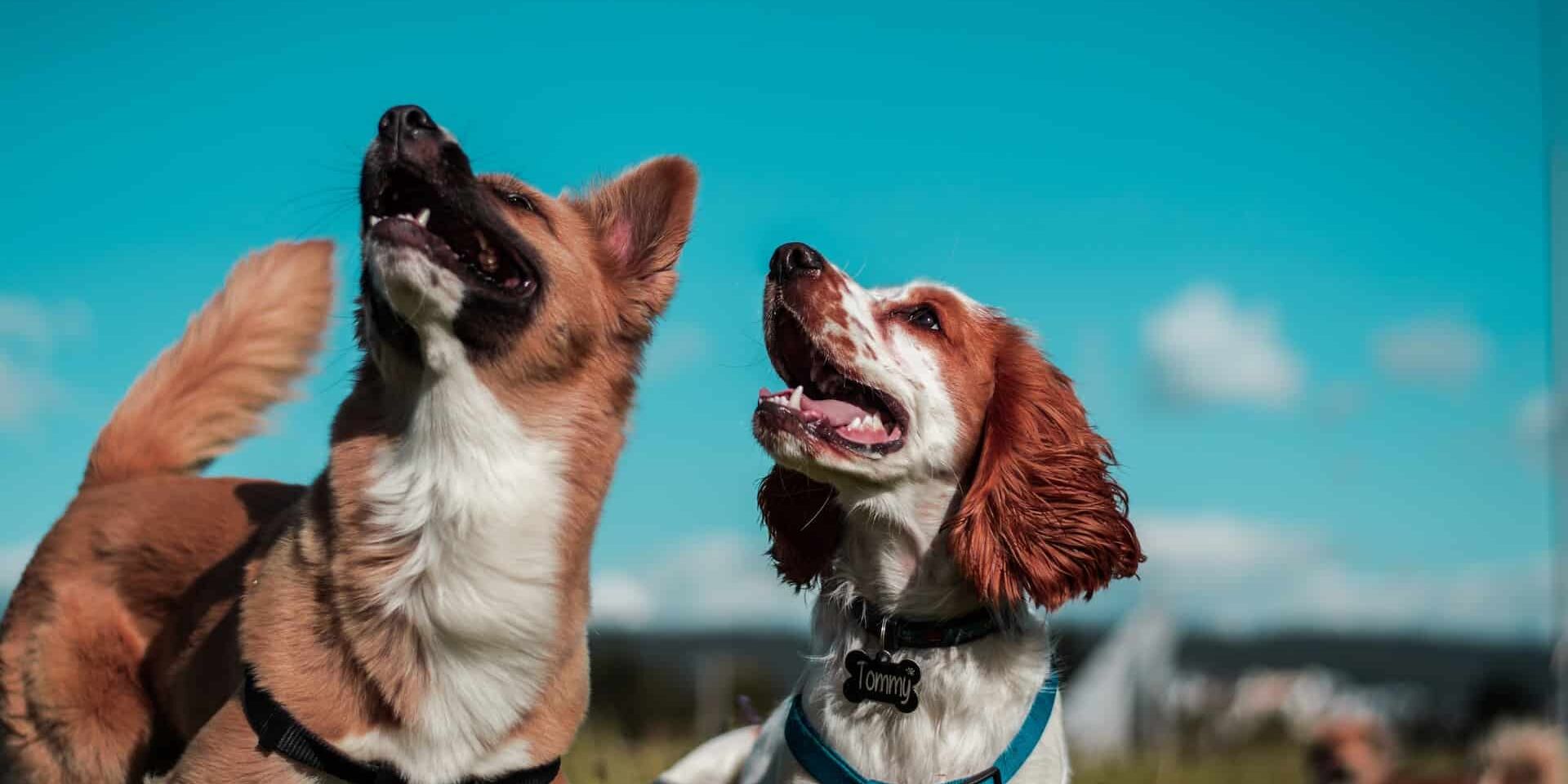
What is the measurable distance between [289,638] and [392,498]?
1.74 ft

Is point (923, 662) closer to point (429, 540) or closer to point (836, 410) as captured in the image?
point (836, 410)

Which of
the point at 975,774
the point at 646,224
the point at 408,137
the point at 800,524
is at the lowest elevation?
the point at 975,774

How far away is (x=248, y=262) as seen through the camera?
19.9ft

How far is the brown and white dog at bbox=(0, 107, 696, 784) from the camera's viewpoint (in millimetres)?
3979

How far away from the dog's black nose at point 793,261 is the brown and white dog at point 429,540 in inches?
18.5

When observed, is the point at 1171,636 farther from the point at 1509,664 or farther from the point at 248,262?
the point at 248,262

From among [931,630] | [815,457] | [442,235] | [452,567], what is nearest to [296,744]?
[452,567]

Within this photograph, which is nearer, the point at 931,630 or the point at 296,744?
the point at 296,744

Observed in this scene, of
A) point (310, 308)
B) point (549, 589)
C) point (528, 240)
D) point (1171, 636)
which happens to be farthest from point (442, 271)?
point (1171, 636)

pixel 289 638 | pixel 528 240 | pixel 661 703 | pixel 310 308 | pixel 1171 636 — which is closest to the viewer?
pixel 289 638

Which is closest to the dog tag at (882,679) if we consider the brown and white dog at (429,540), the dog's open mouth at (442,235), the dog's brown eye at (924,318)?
the brown and white dog at (429,540)

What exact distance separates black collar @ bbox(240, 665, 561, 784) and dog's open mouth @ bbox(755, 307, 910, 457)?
5.23ft

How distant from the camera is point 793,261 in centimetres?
464

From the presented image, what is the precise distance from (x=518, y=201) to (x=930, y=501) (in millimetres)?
1789
